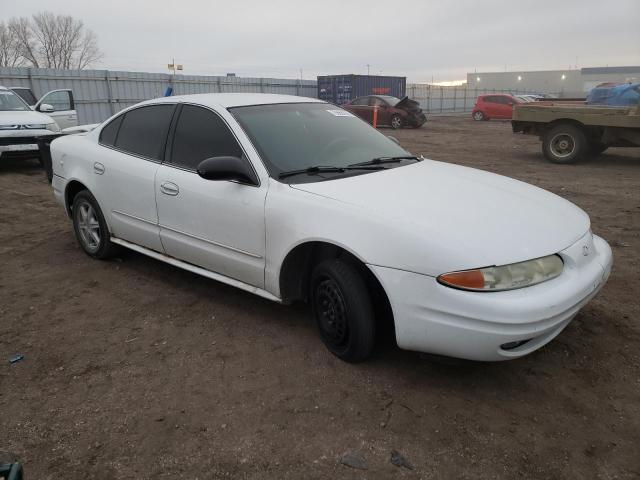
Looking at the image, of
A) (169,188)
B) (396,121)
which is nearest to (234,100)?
(169,188)

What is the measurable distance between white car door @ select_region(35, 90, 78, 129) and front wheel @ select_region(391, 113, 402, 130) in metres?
13.3

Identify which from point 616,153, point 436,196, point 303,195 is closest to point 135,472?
point 303,195

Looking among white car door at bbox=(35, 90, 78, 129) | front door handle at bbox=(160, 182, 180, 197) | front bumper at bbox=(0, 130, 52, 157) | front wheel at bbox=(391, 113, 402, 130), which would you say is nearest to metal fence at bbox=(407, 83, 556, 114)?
front wheel at bbox=(391, 113, 402, 130)

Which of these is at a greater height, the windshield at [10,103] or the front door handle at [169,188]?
the windshield at [10,103]

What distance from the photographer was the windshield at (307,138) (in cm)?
A: 337

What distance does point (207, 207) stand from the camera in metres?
3.47

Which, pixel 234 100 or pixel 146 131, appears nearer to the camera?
pixel 234 100

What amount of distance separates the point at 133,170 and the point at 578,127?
9.94m

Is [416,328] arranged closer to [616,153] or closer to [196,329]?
[196,329]

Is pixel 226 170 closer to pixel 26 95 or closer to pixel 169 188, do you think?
pixel 169 188

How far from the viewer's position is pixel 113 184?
14.0ft

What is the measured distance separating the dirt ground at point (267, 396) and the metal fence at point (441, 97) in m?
35.7

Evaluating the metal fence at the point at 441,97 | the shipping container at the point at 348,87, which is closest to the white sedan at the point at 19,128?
the shipping container at the point at 348,87

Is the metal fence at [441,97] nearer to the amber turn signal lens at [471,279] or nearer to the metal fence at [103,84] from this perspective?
the metal fence at [103,84]
